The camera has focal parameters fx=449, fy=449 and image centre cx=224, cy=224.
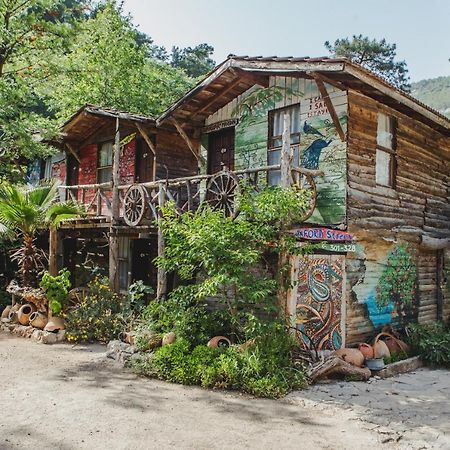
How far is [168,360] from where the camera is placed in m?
8.09

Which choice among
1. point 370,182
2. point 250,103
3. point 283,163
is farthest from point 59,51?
point 370,182

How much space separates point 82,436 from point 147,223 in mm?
6287

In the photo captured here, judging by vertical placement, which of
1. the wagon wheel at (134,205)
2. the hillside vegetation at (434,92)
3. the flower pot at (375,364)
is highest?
the hillside vegetation at (434,92)

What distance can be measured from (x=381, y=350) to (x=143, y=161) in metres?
9.69

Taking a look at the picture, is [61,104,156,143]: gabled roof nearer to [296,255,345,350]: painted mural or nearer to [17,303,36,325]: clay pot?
[17,303,36,325]: clay pot

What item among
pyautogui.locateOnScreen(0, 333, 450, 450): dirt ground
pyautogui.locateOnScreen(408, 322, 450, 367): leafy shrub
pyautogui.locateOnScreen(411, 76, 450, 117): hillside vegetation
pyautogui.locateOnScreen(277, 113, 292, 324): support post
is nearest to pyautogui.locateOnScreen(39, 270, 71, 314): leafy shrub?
pyautogui.locateOnScreen(0, 333, 450, 450): dirt ground

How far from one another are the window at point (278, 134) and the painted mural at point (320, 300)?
8.31 feet

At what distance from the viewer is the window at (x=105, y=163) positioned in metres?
16.0

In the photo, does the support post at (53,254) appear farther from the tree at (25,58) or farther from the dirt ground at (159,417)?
the dirt ground at (159,417)

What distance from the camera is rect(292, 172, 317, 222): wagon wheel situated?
27.7ft

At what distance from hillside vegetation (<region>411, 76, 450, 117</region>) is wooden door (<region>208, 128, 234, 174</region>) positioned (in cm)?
5899

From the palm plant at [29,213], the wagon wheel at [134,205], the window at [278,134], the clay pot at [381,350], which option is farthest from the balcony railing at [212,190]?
the clay pot at [381,350]

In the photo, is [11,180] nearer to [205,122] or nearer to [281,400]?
[205,122]

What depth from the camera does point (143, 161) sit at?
1526cm
